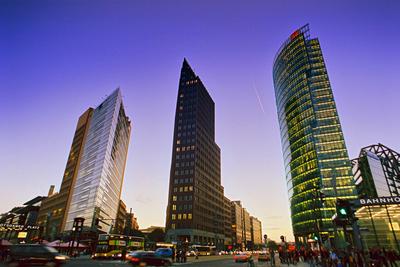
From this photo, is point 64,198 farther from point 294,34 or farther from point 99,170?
point 294,34

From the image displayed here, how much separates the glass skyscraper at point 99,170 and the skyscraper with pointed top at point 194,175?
86.4 feet

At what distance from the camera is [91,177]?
9338cm

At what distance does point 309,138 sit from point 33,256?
330 ft

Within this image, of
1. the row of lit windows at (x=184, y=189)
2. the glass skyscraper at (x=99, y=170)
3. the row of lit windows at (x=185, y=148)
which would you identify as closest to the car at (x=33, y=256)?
the glass skyscraper at (x=99, y=170)

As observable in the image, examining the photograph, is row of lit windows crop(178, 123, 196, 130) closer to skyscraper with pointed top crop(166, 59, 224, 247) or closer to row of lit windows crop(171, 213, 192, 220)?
skyscraper with pointed top crop(166, 59, 224, 247)

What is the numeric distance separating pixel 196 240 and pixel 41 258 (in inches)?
3571

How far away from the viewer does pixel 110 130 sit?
324ft

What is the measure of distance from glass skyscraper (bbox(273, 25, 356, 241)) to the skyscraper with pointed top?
3931cm

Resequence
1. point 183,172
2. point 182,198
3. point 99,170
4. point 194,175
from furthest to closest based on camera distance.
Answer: point 183,172 < point 194,175 < point 182,198 < point 99,170

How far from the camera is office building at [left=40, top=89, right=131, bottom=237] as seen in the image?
8931cm

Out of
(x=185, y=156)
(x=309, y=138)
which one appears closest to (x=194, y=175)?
(x=185, y=156)

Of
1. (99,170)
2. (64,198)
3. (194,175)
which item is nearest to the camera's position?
(99,170)

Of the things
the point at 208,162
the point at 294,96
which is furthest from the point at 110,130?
the point at 294,96

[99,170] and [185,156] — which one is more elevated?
[185,156]
